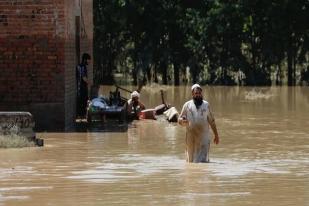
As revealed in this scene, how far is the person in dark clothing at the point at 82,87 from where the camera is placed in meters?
23.9

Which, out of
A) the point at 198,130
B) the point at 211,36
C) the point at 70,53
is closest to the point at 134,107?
the point at 70,53

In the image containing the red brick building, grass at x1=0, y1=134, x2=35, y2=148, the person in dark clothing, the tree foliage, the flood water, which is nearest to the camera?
the flood water

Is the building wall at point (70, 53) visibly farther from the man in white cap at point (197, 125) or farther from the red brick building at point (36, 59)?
the man in white cap at point (197, 125)

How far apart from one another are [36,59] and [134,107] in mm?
4087

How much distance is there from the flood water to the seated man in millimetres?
882

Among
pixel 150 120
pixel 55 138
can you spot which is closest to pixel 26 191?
pixel 55 138

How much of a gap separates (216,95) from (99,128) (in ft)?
55.3

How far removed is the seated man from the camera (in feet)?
77.5

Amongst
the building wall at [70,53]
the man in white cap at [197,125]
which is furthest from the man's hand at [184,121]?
the building wall at [70,53]

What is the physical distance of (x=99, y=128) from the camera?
70.8ft

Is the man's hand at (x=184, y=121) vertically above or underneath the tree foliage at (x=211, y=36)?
underneath

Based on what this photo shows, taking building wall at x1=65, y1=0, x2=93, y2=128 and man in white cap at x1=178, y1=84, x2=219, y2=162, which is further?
building wall at x1=65, y1=0, x2=93, y2=128

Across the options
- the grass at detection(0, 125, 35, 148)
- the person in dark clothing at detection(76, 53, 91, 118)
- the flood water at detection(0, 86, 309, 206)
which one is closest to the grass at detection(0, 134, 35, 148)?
the grass at detection(0, 125, 35, 148)

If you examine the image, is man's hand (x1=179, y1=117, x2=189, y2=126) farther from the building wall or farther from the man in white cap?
the building wall
